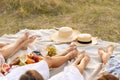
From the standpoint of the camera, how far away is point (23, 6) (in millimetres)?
6531

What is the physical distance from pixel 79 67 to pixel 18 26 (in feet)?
7.52

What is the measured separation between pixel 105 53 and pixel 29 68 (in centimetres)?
117

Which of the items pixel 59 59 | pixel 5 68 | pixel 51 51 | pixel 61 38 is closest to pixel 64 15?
pixel 61 38

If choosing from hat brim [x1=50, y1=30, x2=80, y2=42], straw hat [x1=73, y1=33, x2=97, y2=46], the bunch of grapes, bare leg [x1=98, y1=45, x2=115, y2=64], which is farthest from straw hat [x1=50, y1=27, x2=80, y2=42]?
bare leg [x1=98, y1=45, x2=115, y2=64]

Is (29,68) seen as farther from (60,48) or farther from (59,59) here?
(60,48)

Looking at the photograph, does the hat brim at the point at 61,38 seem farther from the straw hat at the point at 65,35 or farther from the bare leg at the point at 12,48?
the bare leg at the point at 12,48

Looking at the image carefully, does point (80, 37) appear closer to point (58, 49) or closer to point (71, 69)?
point (58, 49)

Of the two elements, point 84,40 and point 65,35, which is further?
point 65,35

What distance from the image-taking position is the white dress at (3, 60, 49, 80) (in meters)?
3.40

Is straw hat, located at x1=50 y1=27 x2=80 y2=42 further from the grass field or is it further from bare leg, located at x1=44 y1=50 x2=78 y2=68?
the grass field

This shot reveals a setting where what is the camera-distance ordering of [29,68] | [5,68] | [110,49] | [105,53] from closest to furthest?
[29,68]
[5,68]
[105,53]
[110,49]

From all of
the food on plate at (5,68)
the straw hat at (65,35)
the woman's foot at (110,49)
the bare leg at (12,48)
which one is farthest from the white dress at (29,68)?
the straw hat at (65,35)

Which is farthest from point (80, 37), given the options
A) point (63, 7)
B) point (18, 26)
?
point (63, 7)

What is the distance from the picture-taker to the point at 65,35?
15.8 feet
